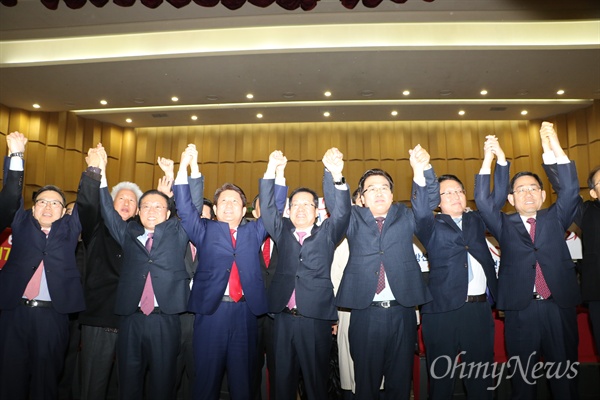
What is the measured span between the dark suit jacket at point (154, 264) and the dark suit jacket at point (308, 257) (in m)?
0.55

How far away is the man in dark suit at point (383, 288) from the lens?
212cm

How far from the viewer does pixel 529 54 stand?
6.21 metres

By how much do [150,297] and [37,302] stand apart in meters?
0.68

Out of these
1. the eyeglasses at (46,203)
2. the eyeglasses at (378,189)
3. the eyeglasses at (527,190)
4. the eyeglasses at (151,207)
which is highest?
the eyeglasses at (527,190)

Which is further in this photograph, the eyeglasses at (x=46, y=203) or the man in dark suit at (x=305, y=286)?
the eyeglasses at (x=46, y=203)

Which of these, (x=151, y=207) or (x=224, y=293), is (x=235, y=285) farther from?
(x=151, y=207)

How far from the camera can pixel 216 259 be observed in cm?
240

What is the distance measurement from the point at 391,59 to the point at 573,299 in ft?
16.1

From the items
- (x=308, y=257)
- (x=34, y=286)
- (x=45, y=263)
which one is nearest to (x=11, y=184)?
(x=45, y=263)

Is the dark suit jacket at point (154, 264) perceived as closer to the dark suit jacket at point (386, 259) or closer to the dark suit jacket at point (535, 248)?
the dark suit jacket at point (386, 259)

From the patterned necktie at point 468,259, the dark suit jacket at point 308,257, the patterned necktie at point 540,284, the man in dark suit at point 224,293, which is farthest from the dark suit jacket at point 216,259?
the patterned necktie at point 540,284

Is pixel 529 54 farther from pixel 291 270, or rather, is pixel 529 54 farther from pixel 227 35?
pixel 291 270

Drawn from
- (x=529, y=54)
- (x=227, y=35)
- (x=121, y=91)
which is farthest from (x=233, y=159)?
(x=529, y=54)

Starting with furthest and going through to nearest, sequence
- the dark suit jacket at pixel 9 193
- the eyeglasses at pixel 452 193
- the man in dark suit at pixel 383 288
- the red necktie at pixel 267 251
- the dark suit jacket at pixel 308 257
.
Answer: the red necktie at pixel 267 251 < the eyeglasses at pixel 452 193 < the dark suit jacket at pixel 9 193 < the dark suit jacket at pixel 308 257 < the man in dark suit at pixel 383 288
